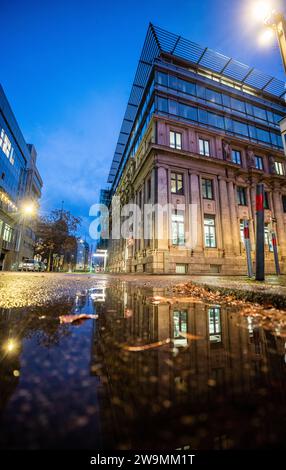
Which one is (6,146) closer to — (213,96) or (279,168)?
(213,96)

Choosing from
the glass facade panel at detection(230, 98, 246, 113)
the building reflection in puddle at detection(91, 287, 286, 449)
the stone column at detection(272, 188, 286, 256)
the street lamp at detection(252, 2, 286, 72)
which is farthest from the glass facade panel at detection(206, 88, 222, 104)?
the building reflection in puddle at detection(91, 287, 286, 449)

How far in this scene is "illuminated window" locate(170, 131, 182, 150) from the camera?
18.0 m

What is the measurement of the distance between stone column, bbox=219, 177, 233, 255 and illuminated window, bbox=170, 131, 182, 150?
4715mm

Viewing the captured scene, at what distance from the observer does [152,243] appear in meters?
15.9

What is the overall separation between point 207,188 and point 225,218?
3114 mm

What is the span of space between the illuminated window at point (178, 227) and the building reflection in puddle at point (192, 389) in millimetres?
14729

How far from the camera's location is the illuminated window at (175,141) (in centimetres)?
1803

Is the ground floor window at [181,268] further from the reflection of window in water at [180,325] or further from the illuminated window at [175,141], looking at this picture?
the reflection of window in water at [180,325]

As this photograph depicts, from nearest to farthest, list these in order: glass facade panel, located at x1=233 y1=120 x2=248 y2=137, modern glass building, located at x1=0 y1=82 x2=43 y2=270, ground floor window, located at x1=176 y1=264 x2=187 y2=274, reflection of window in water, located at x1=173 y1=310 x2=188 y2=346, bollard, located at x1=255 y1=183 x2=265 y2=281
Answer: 1. reflection of window in water, located at x1=173 y1=310 x2=188 y2=346
2. bollard, located at x1=255 y1=183 x2=265 y2=281
3. ground floor window, located at x1=176 y1=264 x2=187 y2=274
4. glass facade panel, located at x1=233 y1=120 x2=248 y2=137
5. modern glass building, located at x1=0 y1=82 x2=43 y2=270

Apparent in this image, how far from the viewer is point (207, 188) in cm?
1838

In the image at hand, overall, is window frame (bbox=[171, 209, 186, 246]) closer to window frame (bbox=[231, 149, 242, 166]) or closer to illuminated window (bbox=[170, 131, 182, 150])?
illuminated window (bbox=[170, 131, 182, 150])

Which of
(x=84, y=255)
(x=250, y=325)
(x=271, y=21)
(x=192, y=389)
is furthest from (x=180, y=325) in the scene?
(x=84, y=255)
